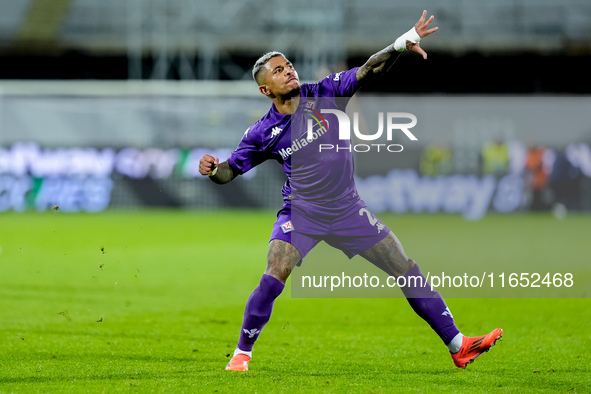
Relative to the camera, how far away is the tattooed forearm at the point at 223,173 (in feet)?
20.6

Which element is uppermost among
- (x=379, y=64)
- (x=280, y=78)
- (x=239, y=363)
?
(x=379, y=64)

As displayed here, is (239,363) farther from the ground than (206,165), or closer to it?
closer to it

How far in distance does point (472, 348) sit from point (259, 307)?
147 cm

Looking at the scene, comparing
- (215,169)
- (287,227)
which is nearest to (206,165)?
(215,169)

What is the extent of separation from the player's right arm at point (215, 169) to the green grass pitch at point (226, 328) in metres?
1.33

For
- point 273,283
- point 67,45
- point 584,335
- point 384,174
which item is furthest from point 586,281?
point 67,45

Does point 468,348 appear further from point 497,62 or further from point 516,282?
point 497,62

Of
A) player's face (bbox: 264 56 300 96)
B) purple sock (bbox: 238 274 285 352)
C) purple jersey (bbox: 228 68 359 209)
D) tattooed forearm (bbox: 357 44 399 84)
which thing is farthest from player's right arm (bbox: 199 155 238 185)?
tattooed forearm (bbox: 357 44 399 84)

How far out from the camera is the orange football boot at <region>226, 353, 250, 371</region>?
19.9ft

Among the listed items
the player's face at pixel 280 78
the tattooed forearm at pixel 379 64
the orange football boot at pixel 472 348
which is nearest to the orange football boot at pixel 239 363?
the orange football boot at pixel 472 348

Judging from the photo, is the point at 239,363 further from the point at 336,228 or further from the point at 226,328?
A: the point at 226,328

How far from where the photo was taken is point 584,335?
777 cm

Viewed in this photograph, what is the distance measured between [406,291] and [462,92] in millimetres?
27926

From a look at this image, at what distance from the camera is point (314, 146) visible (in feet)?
20.5
